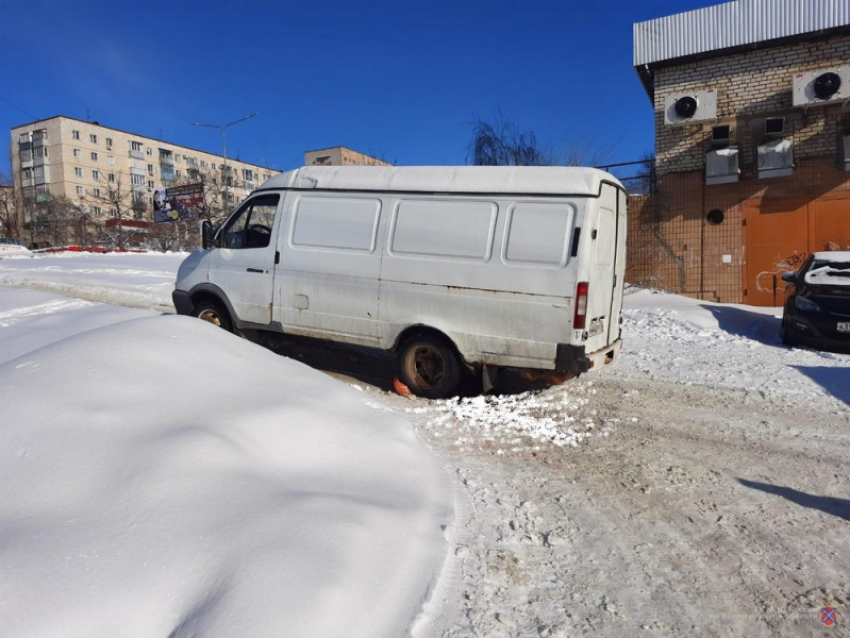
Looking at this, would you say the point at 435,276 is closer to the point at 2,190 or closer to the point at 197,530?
the point at 197,530

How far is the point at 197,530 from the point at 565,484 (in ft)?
8.06

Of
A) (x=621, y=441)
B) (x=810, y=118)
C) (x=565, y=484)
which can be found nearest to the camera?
(x=565, y=484)

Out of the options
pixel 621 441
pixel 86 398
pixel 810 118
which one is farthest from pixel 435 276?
pixel 810 118

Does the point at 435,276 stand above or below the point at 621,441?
above

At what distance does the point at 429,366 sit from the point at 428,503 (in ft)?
9.15

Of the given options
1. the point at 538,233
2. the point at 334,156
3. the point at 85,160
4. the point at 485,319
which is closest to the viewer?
the point at 538,233

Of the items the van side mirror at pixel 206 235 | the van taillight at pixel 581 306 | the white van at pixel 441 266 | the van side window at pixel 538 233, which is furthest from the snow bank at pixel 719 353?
the van side mirror at pixel 206 235

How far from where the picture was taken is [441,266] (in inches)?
229

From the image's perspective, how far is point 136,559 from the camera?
2.41m

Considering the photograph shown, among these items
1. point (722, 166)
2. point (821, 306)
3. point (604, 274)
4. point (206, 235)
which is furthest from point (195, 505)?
point (722, 166)

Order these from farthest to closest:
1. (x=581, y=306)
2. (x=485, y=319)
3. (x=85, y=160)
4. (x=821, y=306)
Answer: (x=85, y=160) < (x=821, y=306) < (x=485, y=319) < (x=581, y=306)

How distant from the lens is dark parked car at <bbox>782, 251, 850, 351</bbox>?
27.2ft

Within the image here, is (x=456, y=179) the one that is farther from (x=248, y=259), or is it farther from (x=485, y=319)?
(x=248, y=259)

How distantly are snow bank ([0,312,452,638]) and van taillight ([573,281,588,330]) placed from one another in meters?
1.96
